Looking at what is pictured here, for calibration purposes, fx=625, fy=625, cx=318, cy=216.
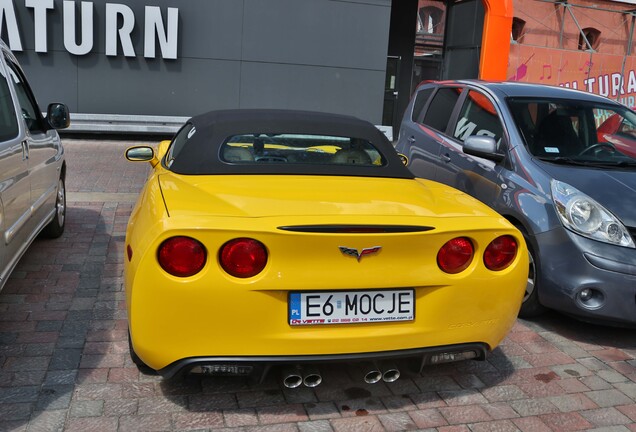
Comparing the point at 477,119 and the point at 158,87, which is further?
the point at 158,87

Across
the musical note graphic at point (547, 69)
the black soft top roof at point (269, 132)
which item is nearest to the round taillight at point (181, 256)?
the black soft top roof at point (269, 132)

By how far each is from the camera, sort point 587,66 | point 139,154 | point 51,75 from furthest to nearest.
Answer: point 587,66 → point 51,75 → point 139,154

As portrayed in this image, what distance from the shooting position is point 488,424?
294cm

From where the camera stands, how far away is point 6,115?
4.18 metres

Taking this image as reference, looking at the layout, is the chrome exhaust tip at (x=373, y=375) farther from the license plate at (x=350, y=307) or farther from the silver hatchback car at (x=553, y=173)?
the silver hatchback car at (x=553, y=173)

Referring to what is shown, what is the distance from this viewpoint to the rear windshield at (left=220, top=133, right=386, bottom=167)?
373cm

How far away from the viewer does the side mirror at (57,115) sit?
17.1ft

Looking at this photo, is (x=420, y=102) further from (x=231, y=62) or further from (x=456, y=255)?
(x=231, y=62)

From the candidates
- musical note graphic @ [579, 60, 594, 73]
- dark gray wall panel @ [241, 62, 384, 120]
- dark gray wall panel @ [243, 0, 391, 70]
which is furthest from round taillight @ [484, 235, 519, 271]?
musical note graphic @ [579, 60, 594, 73]

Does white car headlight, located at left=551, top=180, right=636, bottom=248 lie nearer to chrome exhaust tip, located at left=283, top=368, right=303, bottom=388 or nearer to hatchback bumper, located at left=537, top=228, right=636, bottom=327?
hatchback bumper, located at left=537, top=228, right=636, bottom=327

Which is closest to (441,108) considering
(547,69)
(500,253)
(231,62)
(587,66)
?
(500,253)

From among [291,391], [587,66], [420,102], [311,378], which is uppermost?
[587,66]

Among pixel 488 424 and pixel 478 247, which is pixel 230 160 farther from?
pixel 488 424

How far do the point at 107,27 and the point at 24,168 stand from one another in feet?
29.5
